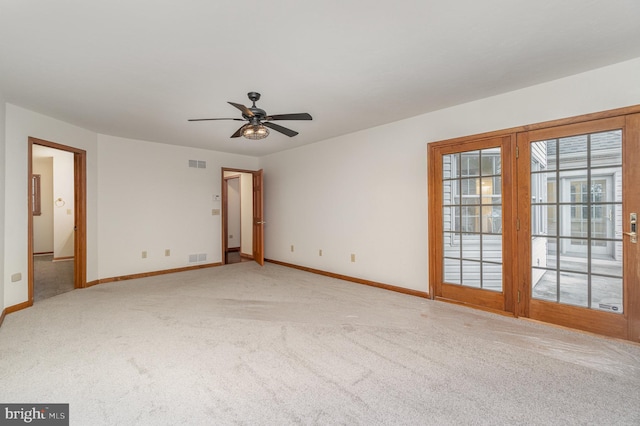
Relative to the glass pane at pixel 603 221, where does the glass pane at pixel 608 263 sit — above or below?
below

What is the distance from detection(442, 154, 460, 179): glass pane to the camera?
378cm

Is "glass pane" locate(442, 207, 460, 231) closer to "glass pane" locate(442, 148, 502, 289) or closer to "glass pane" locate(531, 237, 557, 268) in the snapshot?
"glass pane" locate(442, 148, 502, 289)

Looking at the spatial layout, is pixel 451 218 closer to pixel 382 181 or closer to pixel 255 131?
pixel 382 181

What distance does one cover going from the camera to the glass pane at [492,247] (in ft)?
11.4

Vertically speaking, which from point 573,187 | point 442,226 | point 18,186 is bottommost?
point 442,226

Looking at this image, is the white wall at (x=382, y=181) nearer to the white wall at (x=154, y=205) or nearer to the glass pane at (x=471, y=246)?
the glass pane at (x=471, y=246)

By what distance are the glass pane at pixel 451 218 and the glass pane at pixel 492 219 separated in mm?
298

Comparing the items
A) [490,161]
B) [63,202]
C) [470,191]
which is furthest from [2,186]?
[490,161]

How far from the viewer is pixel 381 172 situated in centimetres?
456

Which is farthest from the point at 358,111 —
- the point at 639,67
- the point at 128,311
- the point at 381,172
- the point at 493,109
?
the point at 128,311

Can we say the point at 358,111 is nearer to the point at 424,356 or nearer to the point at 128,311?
the point at 424,356

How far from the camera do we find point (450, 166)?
3830mm

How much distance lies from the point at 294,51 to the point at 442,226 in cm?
274

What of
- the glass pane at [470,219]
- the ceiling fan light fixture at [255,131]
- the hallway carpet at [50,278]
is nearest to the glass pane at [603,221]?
the glass pane at [470,219]
